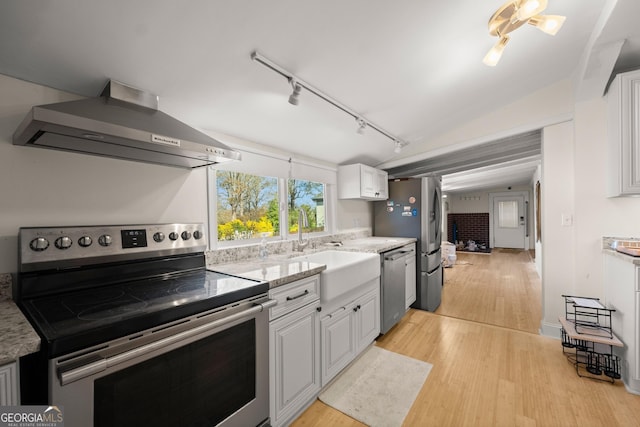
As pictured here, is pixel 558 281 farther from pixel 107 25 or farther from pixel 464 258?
pixel 464 258

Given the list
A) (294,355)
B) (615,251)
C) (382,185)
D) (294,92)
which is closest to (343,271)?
(294,355)

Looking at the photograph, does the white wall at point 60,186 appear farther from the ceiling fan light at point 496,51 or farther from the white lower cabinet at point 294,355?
the ceiling fan light at point 496,51

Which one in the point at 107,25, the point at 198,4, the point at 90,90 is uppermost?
the point at 198,4

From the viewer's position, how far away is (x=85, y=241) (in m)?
1.29

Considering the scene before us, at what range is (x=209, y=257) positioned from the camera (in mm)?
1879

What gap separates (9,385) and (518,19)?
103 inches

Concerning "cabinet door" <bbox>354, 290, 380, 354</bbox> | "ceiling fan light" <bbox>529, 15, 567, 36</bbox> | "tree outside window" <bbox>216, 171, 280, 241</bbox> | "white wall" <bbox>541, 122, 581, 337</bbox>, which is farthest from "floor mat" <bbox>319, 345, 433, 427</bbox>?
"ceiling fan light" <bbox>529, 15, 567, 36</bbox>

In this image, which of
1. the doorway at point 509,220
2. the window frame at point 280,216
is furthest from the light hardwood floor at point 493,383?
the doorway at point 509,220

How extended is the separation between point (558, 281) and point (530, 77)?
81.2 inches

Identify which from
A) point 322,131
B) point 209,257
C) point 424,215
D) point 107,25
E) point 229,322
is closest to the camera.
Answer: point 107,25

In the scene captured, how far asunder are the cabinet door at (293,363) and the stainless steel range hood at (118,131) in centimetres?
104

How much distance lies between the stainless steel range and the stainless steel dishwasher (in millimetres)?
1543

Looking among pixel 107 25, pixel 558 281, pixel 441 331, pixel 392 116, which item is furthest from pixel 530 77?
pixel 107 25

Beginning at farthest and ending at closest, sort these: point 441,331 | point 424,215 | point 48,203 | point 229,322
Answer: point 424,215
point 441,331
point 48,203
point 229,322
